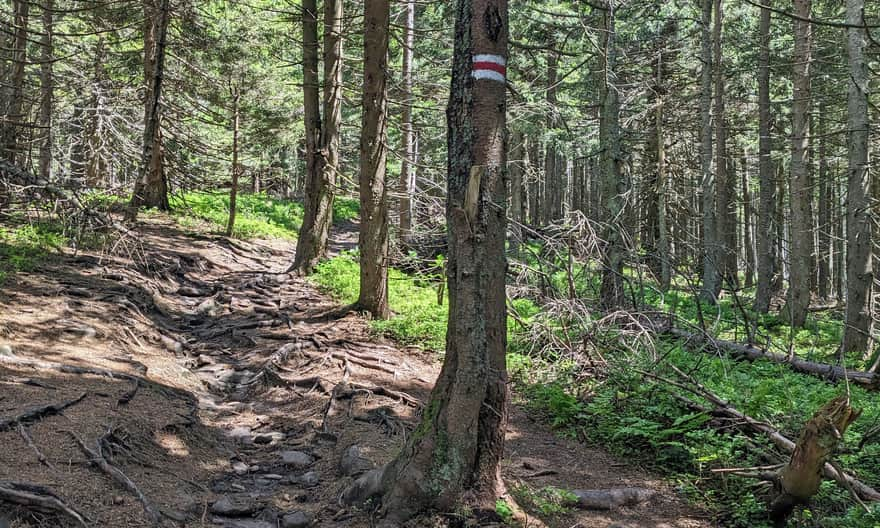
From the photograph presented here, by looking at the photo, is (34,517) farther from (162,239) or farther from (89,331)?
(162,239)

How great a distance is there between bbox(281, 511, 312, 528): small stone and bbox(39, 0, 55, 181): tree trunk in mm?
5939

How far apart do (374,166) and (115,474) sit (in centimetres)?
666

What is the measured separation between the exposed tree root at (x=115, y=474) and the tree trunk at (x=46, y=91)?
4.77 m

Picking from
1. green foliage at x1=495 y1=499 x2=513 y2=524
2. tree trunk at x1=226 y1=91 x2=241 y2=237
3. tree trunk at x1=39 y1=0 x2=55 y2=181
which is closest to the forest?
green foliage at x1=495 y1=499 x2=513 y2=524

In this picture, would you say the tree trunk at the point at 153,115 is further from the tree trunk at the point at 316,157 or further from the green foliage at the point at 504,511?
the green foliage at the point at 504,511

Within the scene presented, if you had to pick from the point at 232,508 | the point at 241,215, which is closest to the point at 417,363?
the point at 232,508

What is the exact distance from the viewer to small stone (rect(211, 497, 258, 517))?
13.8ft

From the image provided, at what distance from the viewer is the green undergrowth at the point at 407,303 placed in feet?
31.1

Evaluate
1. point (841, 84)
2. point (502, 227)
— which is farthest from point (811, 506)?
point (841, 84)

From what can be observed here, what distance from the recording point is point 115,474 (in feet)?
13.3

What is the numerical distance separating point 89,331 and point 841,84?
69.2 feet

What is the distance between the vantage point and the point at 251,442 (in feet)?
19.5

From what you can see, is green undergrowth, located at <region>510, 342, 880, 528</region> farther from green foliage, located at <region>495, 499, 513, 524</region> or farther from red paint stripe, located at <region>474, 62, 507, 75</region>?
red paint stripe, located at <region>474, 62, 507, 75</region>

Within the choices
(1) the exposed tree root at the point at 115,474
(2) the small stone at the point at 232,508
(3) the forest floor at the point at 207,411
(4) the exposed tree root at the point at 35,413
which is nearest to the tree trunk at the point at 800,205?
(3) the forest floor at the point at 207,411
